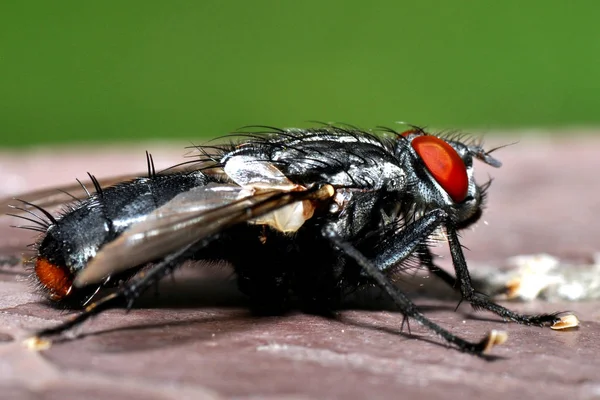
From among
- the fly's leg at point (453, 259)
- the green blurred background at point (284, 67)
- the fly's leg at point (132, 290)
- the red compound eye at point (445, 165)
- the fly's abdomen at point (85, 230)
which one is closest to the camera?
the fly's leg at point (132, 290)

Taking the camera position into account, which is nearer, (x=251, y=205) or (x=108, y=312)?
(x=251, y=205)

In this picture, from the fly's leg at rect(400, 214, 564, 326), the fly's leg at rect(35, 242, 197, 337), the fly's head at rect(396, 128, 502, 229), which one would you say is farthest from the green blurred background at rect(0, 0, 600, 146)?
the fly's leg at rect(35, 242, 197, 337)

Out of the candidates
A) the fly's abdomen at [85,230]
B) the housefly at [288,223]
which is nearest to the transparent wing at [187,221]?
the housefly at [288,223]

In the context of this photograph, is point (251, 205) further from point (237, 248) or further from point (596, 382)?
point (596, 382)

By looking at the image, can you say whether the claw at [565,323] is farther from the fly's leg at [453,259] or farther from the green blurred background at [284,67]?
the green blurred background at [284,67]

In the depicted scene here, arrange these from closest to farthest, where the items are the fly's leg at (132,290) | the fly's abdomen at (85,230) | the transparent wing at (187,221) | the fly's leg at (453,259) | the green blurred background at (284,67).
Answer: the transparent wing at (187,221) → the fly's leg at (132,290) → the fly's abdomen at (85,230) → the fly's leg at (453,259) → the green blurred background at (284,67)

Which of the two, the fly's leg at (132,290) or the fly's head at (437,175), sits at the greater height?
the fly's head at (437,175)

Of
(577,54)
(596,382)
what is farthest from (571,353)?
(577,54)
